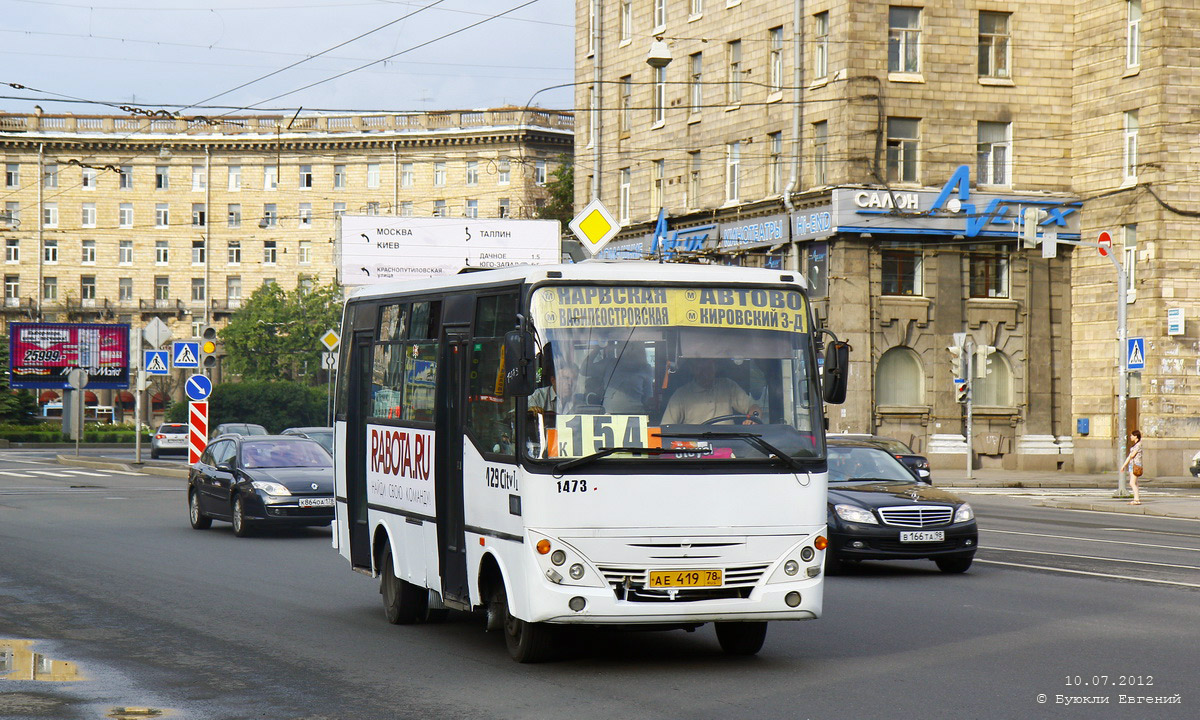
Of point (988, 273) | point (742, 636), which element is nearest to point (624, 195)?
point (988, 273)

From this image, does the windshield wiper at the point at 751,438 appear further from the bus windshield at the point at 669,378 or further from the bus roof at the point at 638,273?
the bus roof at the point at 638,273

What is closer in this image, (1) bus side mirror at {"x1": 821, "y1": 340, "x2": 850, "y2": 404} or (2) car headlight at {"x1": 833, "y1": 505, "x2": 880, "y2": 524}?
(1) bus side mirror at {"x1": 821, "y1": 340, "x2": 850, "y2": 404}

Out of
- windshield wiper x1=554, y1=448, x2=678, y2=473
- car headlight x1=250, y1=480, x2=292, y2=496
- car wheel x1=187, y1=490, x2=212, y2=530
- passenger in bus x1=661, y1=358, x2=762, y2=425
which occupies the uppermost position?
passenger in bus x1=661, y1=358, x2=762, y2=425

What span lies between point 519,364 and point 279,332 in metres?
86.6

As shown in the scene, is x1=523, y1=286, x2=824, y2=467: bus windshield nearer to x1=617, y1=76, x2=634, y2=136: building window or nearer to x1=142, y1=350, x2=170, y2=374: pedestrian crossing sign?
x1=142, y1=350, x2=170, y2=374: pedestrian crossing sign

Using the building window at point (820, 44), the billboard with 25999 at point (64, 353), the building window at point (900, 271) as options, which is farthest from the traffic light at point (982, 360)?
the billboard with 25999 at point (64, 353)

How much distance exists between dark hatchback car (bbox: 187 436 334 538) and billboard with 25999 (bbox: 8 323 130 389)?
159 ft

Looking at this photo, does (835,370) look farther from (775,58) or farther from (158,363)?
(775,58)

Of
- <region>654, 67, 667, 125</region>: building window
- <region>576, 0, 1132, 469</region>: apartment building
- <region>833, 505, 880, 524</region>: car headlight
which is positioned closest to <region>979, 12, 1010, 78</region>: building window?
<region>576, 0, 1132, 469</region>: apartment building

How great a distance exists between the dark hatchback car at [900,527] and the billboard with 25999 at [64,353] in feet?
190

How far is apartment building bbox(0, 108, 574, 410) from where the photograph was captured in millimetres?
96000

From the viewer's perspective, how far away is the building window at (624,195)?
55.5 meters

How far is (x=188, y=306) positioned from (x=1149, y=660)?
9510cm

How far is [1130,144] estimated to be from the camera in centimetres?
4381
